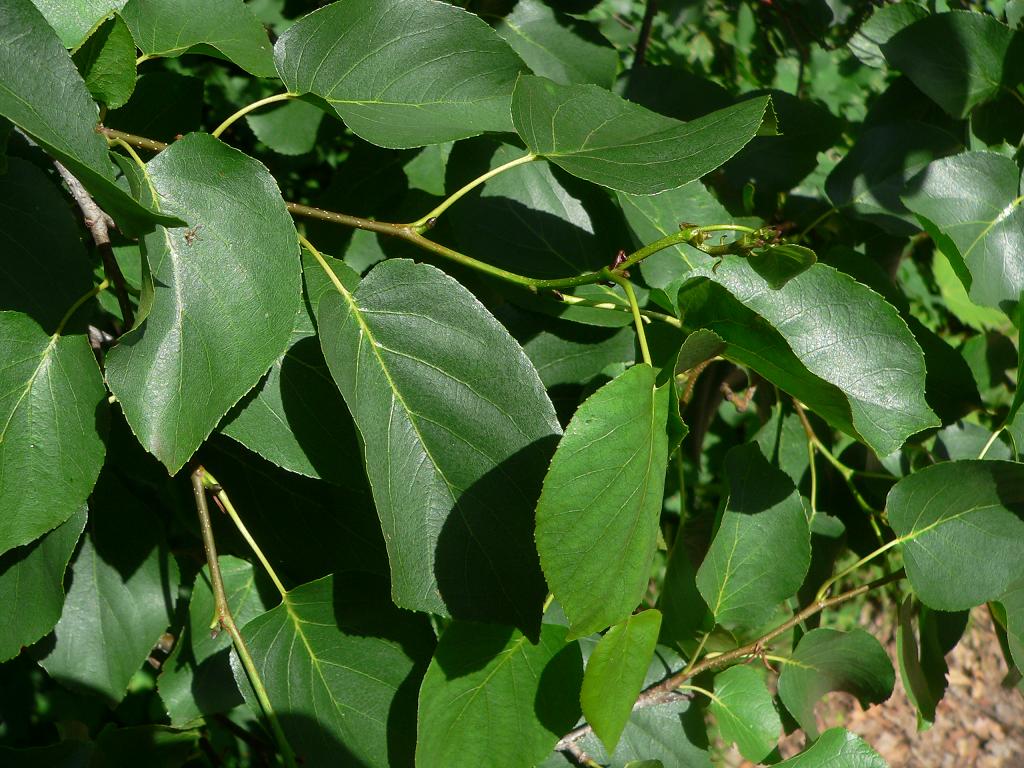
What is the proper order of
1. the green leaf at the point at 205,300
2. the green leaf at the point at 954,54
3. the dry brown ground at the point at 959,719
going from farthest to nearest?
1. the dry brown ground at the point at 959,719
2. the green leaf at the point at 954,54
3. the green leaf at the point at 205,300

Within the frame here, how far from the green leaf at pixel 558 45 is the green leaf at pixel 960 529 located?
2.76 ft

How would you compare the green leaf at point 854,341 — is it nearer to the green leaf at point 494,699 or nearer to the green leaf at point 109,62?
the green leaf at point 494,699

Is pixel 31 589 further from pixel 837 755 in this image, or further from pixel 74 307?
pixel 837 755

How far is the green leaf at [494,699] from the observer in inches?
39.2

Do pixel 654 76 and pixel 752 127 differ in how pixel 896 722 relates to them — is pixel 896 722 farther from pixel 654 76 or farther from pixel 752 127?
pixel 752 127

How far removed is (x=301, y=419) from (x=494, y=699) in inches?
15.1

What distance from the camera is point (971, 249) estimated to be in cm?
140

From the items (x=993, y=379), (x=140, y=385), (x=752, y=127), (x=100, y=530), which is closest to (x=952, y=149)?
(x=993, y=379)

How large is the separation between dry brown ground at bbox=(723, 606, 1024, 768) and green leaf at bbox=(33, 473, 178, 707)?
297 centimetres

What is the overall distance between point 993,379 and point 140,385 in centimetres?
163

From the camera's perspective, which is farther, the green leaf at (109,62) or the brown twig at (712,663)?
the brown twig at (712,663)

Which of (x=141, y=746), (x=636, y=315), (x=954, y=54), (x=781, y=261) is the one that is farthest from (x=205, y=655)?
(x=954, y=54)

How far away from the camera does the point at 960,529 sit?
1262 mm

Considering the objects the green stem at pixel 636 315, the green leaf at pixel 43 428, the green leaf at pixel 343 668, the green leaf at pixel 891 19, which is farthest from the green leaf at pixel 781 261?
the green leaf at pixel 891 19
